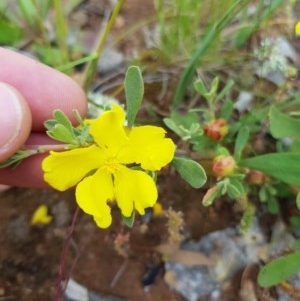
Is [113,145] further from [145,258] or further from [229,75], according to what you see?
[229,75]

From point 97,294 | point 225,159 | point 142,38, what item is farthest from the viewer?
point 142,38

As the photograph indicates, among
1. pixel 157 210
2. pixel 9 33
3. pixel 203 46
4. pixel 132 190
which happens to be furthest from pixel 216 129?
pixel 9 33

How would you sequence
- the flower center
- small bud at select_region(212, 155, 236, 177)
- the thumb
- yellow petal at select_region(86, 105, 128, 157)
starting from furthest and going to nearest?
small bud at select_region(212, 155, 236, 177), the thumb, the flower center, yellow petal at select_region(86, 105, 128, 157)

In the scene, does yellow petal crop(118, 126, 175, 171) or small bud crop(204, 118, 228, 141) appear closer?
yellow petal crop(118, 126, 175, 171)

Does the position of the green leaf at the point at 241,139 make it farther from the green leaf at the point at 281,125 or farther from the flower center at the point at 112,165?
the flower center at the point at 112,165

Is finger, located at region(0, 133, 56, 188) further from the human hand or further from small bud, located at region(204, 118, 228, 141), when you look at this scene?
small bud, located at region(204, 118, 228, 141)

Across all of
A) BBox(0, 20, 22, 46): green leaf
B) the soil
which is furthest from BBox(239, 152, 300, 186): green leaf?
BBox(0, 20, 22, 46): green leaf

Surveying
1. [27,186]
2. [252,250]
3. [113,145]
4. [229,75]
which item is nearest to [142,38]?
[229,75]
